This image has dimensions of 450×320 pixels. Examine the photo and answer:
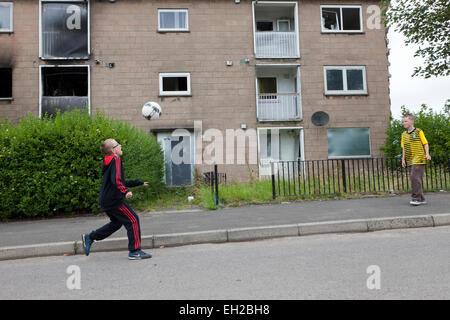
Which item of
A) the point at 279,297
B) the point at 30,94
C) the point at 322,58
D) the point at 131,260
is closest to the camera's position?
the point at 279,297

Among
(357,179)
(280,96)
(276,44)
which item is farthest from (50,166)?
(276,44)

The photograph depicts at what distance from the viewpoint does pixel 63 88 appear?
1438 cm

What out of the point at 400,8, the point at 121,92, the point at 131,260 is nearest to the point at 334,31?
the point at 400,8

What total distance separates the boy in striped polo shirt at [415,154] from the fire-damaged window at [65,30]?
12.2 meters

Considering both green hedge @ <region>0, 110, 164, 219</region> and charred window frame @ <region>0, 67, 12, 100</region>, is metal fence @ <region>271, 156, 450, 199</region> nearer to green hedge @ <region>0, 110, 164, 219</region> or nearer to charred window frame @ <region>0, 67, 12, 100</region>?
green hedge @ <region>0, 110, 164, 219</region>

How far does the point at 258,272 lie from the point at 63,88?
14066 millimetres

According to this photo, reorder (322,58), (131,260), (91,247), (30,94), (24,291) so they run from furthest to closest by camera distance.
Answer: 1. (322,58)
2. (30,94)
3. (91,247)
4. (131,260)
5. (24,291)

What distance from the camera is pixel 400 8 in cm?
1357

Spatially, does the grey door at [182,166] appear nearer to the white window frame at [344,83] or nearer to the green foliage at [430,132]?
the white window frame at [344,83]

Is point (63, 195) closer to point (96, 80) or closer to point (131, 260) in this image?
point (131, 260)

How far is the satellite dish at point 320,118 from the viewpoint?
13977 millimetres

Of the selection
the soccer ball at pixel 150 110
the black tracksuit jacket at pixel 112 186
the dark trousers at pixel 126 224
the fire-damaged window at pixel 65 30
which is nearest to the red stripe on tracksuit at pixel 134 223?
the dark trousers at pixel 126 224

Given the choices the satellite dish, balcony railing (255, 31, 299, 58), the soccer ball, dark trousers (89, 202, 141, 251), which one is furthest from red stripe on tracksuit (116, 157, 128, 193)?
balcony railing (255, 31, 299, 58)
